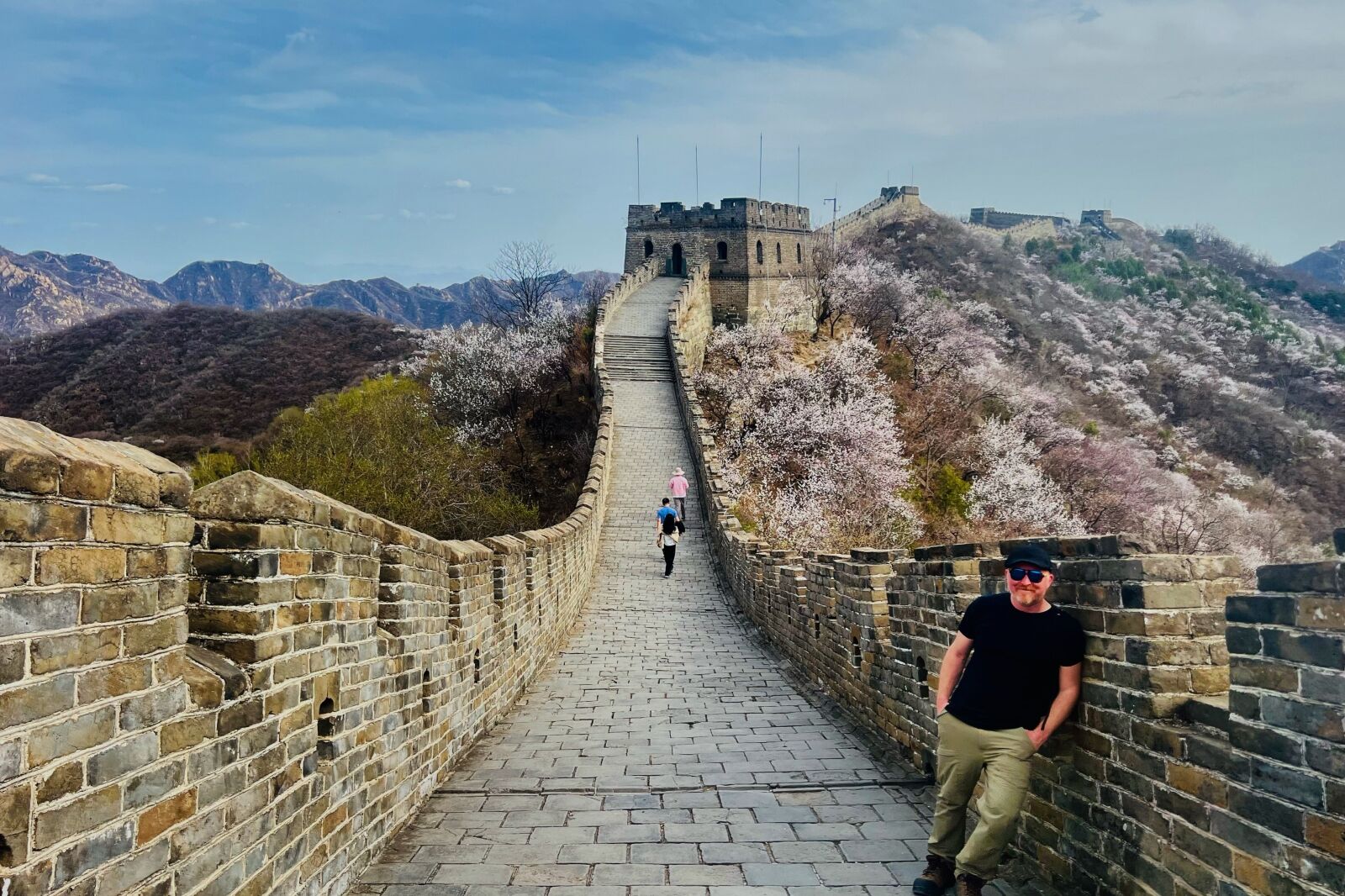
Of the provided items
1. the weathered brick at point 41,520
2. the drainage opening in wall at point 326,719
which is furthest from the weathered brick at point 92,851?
the drainage opening in wall at point 326,719

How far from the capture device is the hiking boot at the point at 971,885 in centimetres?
371

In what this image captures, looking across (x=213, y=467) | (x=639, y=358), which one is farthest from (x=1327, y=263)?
(x=213, y=467)

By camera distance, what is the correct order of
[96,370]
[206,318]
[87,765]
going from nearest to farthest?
[87,765] → [96,370] → [206,318]

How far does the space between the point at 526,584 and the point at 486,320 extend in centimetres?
3147

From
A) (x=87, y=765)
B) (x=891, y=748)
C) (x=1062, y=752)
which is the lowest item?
(x=891, y=748)

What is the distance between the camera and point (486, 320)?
128ft

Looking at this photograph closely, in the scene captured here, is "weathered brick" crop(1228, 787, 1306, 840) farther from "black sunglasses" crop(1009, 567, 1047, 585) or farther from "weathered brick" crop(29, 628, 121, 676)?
"weathered brick" crop(29, 628, 121, 676)

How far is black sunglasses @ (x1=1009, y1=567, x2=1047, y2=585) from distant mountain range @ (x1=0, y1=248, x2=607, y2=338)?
280 ft

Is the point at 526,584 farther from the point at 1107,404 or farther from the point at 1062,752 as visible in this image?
the point at 1107,404

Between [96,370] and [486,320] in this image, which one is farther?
[96,370]

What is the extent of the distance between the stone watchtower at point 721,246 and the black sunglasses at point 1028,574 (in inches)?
1475

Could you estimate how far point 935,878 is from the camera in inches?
155

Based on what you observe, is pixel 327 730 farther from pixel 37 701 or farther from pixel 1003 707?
pixel 1003 707

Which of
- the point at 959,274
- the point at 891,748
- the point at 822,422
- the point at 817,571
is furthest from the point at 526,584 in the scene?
the point at 959,274
